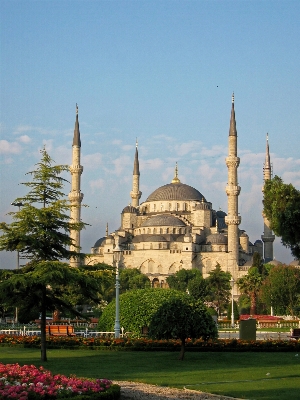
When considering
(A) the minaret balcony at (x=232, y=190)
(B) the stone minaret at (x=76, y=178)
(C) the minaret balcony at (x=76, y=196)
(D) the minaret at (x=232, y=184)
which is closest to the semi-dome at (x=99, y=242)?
(B) the stone minaret at (x=76, y=178)

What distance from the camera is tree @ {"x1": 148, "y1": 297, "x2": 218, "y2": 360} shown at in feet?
61.7

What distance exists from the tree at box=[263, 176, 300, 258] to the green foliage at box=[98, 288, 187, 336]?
16.8 ft

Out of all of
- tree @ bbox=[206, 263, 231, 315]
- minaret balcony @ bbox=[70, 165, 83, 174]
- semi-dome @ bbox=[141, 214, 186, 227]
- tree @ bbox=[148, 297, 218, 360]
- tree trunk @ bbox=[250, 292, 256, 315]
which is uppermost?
minaret balcony @ bbox=[70, 165, 83, 174]

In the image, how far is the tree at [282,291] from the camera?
180 feet

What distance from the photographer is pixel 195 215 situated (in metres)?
92.1

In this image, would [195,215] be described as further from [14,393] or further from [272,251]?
[14,393]

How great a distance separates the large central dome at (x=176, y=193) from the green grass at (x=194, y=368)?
75.6 metres

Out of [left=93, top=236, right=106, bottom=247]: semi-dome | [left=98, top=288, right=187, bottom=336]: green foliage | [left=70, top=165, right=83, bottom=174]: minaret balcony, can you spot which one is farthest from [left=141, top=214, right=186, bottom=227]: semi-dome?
[left=98, top=288, right=187, bottom=336]: green foliage

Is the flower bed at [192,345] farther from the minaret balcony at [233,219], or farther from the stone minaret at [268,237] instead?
the stone minaret at [268,237]

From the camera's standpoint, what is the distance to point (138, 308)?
2748 cm

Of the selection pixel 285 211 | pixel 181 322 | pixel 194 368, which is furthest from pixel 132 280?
pixel 194 368

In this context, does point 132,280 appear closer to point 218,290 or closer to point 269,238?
point 218,290

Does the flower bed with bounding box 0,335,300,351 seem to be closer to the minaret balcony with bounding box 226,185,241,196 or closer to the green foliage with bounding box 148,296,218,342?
the green foliage with bounding box 148,296,218,342

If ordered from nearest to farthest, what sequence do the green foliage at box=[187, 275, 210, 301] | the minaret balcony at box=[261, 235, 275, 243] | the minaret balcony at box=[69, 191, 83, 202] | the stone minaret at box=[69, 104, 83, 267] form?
the green foliage at box=[187, 275, 210, 301], the stone minaret at box=[69, 104, 83, 267], the minaret balcony at box=[69, 191, 83, 202], the minaret balcony at box=[261, 235, 275, 243]
